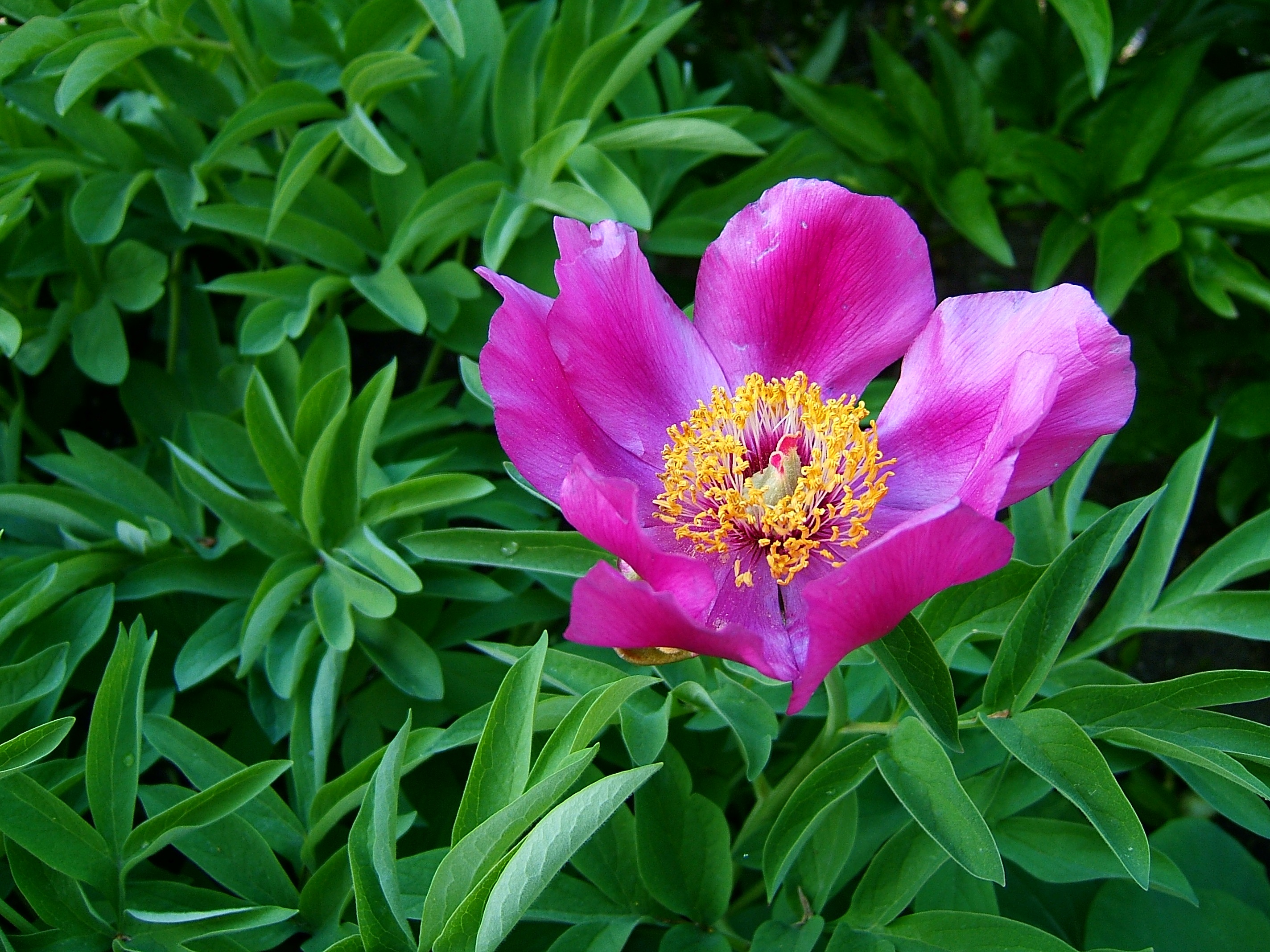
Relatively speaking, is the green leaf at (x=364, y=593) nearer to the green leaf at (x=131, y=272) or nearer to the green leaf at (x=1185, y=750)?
the green leaf at (x=131, y=272)

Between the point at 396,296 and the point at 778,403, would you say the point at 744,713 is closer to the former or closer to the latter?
the point at 778,403

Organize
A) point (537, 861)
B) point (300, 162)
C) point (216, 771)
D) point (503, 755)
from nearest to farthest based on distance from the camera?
point (537, 861) → point (503, 755) → point (216, 771) → point (300, 162)

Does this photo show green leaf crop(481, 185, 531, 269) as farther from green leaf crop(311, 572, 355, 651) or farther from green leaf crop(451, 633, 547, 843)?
green leaf crop(451, 633, 547, 843)

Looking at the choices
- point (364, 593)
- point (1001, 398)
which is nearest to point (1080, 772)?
point (1001, 398)

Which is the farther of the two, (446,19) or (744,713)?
(446,19)

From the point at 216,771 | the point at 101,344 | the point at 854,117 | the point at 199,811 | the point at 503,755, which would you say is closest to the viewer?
the point at 503,755

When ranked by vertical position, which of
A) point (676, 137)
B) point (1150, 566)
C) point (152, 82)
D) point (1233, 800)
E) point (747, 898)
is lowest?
point (747, 898)

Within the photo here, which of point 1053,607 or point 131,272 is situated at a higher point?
point 131,272

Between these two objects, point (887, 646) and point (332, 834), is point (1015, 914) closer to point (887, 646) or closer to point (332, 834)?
point (887, 646)
